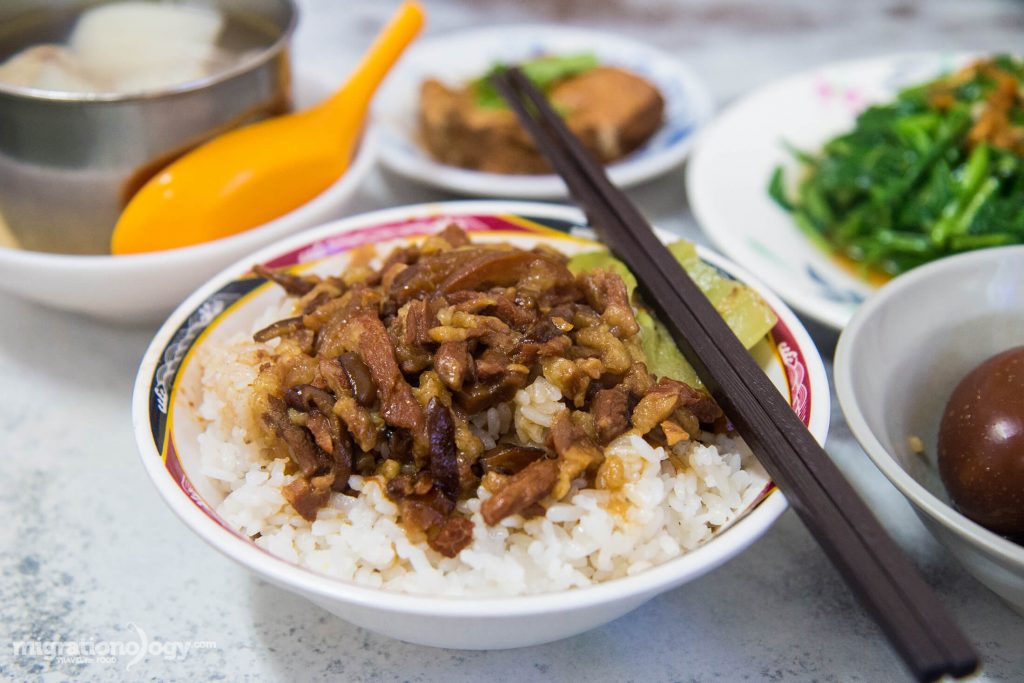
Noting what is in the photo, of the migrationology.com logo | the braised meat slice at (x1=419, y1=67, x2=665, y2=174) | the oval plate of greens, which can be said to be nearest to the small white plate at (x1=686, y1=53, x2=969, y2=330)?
the oval plate of greens

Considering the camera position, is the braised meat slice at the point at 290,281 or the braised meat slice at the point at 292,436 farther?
the braised meat slice at the point at 290,281

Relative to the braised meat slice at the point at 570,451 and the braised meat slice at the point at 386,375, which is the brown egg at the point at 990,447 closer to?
the braised meat slice at the point at 570,451

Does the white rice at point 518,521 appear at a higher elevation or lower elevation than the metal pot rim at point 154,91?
lower

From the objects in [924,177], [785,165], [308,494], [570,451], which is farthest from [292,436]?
[924,177]

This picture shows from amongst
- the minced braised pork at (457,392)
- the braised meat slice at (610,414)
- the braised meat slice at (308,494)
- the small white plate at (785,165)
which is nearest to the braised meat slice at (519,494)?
the minced braised pork at (457,392)

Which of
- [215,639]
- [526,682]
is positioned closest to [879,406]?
[526,682]

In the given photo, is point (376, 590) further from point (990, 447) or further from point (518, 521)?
point (990, 447)

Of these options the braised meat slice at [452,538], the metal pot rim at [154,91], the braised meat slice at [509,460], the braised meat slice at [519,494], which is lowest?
the braised meat slice at [452,538]
